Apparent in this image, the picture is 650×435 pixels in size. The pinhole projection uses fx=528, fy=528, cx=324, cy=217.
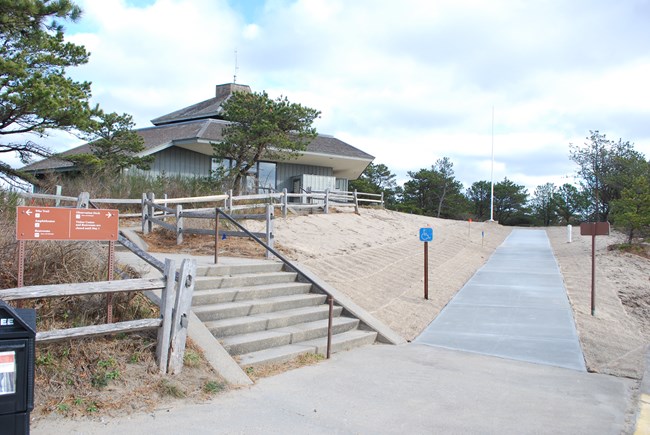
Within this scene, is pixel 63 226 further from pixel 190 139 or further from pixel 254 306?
pixel 190 139

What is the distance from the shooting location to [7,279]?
6289mm

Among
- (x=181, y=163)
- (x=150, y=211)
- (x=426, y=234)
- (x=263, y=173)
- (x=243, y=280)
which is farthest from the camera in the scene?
(x=263, y=173)

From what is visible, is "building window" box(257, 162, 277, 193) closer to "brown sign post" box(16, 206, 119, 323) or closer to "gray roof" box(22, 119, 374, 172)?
"gray roof" box(22, 119, 374, 172)

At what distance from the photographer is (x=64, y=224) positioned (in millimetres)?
6008

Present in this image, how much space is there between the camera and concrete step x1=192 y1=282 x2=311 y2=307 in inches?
328

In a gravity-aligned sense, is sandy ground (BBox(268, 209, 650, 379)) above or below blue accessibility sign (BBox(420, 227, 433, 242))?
below

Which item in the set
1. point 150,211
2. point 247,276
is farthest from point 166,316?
point 150,211

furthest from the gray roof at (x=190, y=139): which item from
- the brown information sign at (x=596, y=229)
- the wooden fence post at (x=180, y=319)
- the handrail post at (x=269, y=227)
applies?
the wooden fence post at (x=180, y=319)

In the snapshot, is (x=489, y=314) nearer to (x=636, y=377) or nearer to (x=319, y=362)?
(x=636, y=377)

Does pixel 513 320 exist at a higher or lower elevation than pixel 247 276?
lower

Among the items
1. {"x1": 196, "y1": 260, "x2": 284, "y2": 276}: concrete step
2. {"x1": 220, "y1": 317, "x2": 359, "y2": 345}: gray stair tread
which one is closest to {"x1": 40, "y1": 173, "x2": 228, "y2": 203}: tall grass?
{"x1": 196, "y1": 260, "x2": 284, "y2": 276}: concrete step

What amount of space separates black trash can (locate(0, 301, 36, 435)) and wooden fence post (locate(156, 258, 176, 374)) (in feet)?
9.01

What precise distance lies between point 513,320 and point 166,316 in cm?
739

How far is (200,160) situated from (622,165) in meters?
31.2
